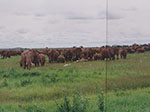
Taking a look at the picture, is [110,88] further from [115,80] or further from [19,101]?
[19,101]

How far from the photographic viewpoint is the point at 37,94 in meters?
7.85

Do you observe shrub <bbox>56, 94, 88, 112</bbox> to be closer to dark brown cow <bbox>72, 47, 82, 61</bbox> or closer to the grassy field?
the grassy field

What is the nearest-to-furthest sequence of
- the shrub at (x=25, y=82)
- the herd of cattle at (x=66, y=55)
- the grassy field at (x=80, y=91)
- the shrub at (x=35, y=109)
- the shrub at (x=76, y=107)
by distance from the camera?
the shrub at (x=76, y=107)
the shrub at (x=35, y=109)
the grassy field at (x=80, y=91)
the shrub at (x=25, y=82)
the herd of cattle at (x=66, y=55)

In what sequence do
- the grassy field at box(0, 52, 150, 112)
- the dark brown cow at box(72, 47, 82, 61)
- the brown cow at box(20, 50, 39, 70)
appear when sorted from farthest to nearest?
the dark brown cow at box(72, 47, 82, 61) < the brown cow at box(20, 50, 39, 70) < the grassy field at box(0, 52, 150, 112)

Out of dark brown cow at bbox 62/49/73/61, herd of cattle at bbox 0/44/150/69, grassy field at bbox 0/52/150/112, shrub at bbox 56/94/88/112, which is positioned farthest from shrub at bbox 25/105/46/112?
dark brown cow at bbox 62/49/73/61

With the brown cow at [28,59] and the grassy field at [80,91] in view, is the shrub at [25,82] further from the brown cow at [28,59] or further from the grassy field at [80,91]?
the brown cow at [28,59]

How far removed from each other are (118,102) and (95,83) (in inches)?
108

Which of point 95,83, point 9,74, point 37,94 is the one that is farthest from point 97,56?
point 37,94

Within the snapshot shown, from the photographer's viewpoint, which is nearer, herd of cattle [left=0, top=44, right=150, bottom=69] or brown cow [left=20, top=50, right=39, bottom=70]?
brown cow [left=20, top=50, right=39, bottom=70]

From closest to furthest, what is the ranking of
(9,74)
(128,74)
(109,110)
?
(109,110) → (128,74) → (9,74)

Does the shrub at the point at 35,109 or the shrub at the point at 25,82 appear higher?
the shrub at the point at 25,82

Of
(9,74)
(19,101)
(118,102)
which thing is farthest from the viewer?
(9,74)

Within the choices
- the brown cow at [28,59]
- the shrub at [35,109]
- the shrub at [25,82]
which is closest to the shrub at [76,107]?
the shrub at [35,109]

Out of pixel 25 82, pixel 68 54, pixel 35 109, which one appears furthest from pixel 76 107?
pixel 68 54
